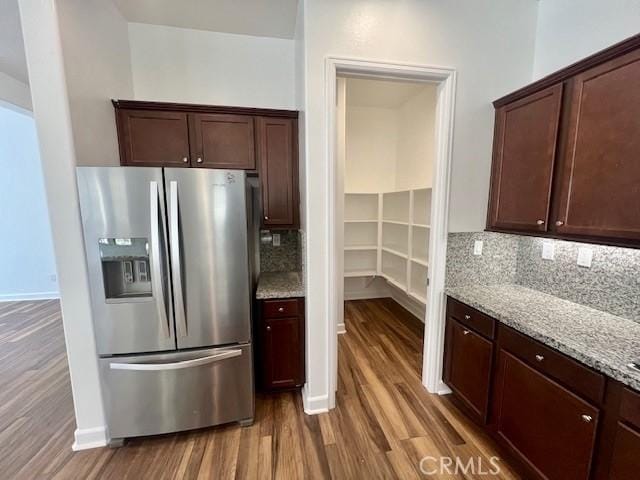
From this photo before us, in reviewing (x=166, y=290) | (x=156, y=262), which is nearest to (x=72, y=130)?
(x=156, y=262)

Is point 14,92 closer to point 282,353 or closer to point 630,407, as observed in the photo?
point 282,353

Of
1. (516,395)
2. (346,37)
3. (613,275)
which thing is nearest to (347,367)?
(516,395)

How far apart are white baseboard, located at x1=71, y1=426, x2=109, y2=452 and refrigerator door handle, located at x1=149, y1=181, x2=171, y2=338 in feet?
2.68

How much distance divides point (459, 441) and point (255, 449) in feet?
4.48

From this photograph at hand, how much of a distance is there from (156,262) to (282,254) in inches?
51.3

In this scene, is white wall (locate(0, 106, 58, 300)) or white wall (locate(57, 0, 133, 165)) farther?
white wall (locate(0, 106, 58, 300))

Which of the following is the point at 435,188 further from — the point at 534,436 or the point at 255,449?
the point at 255,449

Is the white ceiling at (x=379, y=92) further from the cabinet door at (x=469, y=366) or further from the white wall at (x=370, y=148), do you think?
the cabinet door at (x=469, y=366)

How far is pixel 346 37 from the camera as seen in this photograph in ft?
5.82

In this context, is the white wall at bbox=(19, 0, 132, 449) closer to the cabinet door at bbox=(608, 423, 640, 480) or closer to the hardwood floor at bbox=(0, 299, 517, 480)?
the hardwood floor at bbox=(0, 299, 517, 480)

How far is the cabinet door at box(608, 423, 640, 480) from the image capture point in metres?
1.00

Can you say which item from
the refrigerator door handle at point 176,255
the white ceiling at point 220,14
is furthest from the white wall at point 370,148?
the refrigerator door handle at point 176,255

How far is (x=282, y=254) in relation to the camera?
2.79 metres

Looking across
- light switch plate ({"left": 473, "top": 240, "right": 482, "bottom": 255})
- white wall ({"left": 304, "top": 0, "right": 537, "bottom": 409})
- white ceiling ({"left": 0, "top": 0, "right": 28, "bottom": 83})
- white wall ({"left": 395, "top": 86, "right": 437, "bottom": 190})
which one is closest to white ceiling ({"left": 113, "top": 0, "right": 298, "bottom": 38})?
white wall ({"left": 304, "top": 0, "right": 537, "bottom": 409})
